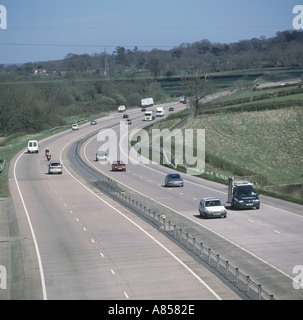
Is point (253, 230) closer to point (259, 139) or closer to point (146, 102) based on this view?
point (259, 139)

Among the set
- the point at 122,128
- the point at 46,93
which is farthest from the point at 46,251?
the point at 46,93

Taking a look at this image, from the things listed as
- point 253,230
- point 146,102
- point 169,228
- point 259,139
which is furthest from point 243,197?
point 146,102

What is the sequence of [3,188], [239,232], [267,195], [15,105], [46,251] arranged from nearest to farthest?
[46,251]
[239,232]
[267,195]
[3,188]
[15,105]

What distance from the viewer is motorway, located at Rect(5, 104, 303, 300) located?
22.3 m

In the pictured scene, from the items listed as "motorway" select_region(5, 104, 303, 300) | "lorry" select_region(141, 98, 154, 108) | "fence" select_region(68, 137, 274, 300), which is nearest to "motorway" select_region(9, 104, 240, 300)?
"motorway" select_region(5, 104, 303, 300)

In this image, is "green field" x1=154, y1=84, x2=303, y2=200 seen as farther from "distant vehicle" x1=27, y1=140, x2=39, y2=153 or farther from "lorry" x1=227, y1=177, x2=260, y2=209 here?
"distant vehicle" x1=27, y1=140, x2=39, y2=153

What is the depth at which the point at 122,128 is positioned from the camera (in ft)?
377

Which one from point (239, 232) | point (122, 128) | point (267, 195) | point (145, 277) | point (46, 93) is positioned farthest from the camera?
point (46, 93)

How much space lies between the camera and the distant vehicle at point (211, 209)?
119 feet

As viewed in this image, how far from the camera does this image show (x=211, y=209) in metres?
36.4

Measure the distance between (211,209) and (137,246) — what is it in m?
8.12
